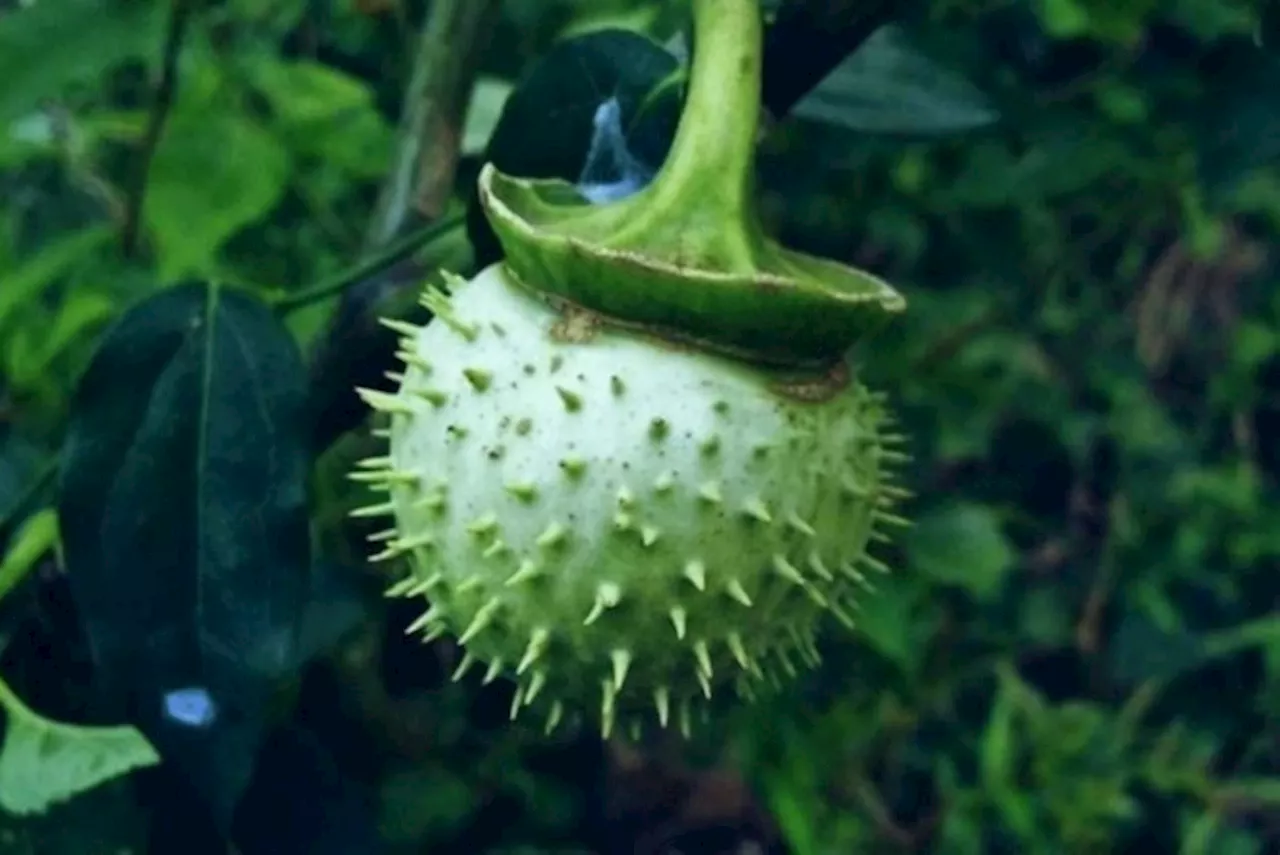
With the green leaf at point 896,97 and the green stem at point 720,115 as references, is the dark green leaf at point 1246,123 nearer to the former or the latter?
the green leaf at point 896,97

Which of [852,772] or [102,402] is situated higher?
[102,402]

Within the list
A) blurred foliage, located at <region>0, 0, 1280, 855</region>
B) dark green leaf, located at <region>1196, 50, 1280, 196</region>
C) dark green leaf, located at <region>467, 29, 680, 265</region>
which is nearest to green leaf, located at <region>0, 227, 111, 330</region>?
blurred foliage, located at <region>0, 0, 1280, 855</region>

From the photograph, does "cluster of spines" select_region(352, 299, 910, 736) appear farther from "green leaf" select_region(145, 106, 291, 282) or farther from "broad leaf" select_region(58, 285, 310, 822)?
"green leaf" select_region(145, 106, 291, 282)

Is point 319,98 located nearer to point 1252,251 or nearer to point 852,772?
point 852,772

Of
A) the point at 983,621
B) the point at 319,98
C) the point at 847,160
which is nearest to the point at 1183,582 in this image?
the point at 983,621

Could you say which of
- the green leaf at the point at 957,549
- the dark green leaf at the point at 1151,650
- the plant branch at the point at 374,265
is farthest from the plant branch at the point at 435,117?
the dark green leaf at the point at 1151,650

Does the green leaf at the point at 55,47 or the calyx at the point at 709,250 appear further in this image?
the green leaf at the point at 55,47

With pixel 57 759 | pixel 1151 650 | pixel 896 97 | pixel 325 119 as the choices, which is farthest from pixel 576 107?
pixel 1151 650

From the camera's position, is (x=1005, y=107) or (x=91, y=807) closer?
(x=91, y=807)
